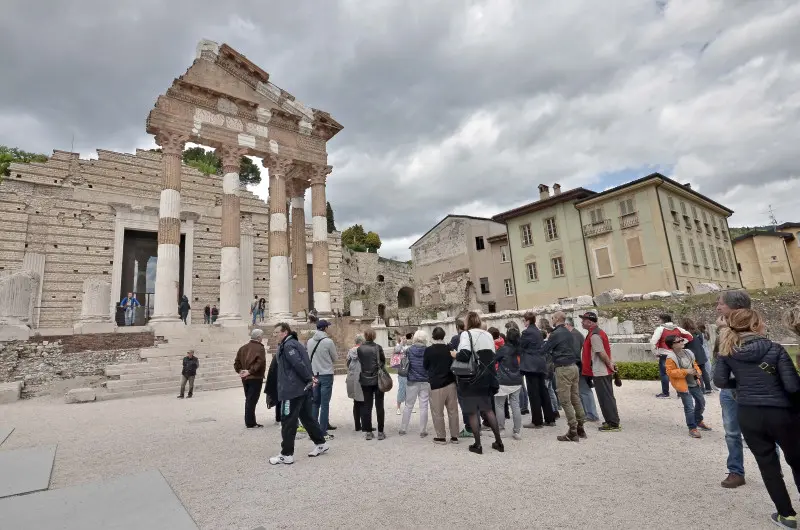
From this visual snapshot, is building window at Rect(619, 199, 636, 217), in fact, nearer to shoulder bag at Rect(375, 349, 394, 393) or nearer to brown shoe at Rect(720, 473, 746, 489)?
shoulder bag at Rect(375, 349, 394, 393)

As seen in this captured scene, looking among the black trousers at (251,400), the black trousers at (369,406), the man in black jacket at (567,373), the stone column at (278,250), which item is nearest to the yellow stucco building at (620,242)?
the stone column at (278,250)

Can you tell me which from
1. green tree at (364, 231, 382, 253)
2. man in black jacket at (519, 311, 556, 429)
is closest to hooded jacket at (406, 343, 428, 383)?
man in black jacket at (519, 311, 556, 429)

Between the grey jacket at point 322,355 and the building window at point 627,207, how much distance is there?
23.8m

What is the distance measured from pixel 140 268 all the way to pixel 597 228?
86.5ft

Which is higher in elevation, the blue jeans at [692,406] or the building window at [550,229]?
the building window at [550,229]

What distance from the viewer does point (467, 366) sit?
5.12 metres

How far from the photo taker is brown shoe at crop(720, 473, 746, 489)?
3.57m

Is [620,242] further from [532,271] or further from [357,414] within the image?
[357,414]

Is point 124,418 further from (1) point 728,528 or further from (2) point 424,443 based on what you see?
(1) point 728,528

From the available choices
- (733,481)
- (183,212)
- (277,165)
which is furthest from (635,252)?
(183,212)

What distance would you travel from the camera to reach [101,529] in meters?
3.17

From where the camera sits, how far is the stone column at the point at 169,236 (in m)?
14.7

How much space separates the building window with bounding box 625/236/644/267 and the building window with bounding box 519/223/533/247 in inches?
255

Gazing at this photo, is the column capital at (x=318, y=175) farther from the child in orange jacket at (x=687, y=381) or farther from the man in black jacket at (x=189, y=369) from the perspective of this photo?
the child in orange jacket at (x=687, y=381)
